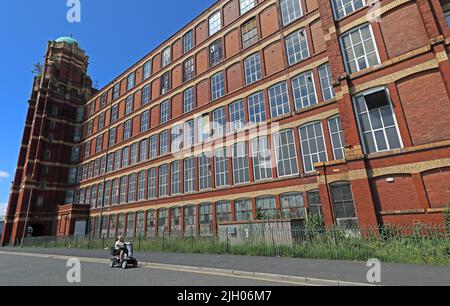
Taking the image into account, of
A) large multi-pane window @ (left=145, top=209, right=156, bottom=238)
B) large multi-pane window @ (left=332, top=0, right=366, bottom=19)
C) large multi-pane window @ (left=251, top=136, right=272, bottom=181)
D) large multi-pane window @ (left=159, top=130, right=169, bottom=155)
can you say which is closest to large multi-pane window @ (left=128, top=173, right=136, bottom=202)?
large multi-pane window @ (left=145, top=209, right=156, bottom=238)

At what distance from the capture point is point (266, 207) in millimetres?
20984

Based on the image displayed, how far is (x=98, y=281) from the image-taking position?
843 centimetres

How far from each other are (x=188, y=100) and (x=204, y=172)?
9908mm

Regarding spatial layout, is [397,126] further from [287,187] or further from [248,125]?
[248,125]

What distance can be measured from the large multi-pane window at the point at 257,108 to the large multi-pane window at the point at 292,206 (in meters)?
7.44

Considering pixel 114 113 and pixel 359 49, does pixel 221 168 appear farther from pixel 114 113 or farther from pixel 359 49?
pixel 114 113

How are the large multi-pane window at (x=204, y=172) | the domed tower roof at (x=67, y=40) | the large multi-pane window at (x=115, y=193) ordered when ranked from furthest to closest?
the domed tower roof at (x=67, y=40), the large multi-pane window at (x=115, y=193), the large multi-pane window at (x=204, y=172)

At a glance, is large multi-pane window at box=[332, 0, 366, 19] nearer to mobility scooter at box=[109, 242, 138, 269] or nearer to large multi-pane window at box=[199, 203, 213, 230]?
large multi-pane window at box=[199, 203, 213, 230]

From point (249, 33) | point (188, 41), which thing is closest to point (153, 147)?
point (188, 41)

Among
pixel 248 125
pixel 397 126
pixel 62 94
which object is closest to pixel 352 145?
pixel 397 126

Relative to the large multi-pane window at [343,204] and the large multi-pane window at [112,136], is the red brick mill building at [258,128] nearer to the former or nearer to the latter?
the large multi-pane window at [343,204]

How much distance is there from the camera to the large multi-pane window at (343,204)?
49.4ft

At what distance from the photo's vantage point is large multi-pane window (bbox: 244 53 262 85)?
2473 centimetres

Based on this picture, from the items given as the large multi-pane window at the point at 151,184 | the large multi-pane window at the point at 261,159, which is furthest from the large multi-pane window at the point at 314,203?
the large multi-pane window at the point at 151,184
